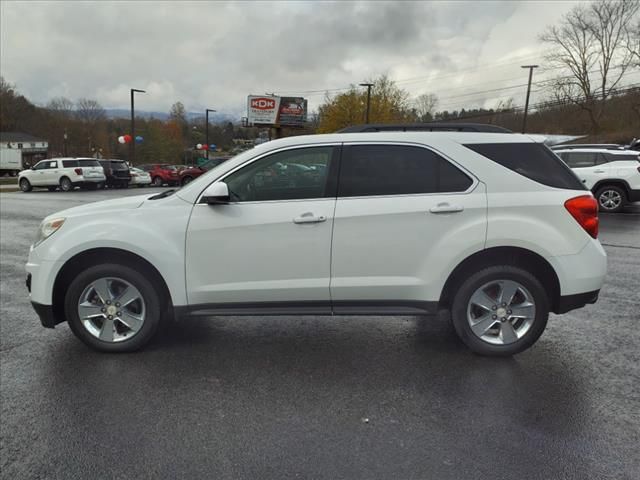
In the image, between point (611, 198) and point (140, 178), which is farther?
point (140, 178)

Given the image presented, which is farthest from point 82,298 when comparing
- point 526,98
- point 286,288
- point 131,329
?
point 526,98

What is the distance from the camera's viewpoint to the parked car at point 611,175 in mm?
12969

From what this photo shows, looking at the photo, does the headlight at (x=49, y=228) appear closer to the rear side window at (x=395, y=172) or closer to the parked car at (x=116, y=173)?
the rear side window at (x=395, y=172)

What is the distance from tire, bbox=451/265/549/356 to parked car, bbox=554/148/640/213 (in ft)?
35.6

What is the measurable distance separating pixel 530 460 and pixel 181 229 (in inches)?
112

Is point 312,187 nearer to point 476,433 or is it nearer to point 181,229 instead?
point 181,229

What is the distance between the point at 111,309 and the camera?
3846 mm

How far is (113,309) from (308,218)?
1.80 m

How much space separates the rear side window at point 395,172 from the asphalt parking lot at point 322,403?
139 cm

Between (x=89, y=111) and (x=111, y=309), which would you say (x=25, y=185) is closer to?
(x=111, y=309)

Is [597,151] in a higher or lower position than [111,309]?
higher

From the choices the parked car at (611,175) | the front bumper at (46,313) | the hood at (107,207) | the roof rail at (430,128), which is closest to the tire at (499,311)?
the roof rail at (430,128)

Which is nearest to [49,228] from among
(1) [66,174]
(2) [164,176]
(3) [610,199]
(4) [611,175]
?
(4) [611,175]

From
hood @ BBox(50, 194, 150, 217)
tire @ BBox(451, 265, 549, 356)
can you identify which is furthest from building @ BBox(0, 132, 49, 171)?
tire @ BBox(451, 265, 549, 356)
